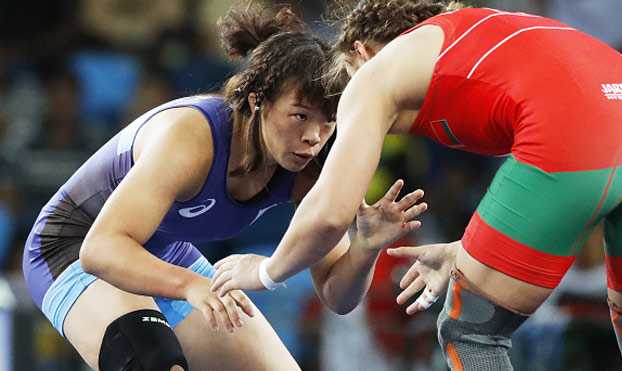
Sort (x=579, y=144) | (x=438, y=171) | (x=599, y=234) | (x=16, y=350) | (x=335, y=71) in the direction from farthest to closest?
(x=438, y=171) → (x=599, y=234) → (x=16, y=350) → (x=335, y=71) → (x=579, y=144)

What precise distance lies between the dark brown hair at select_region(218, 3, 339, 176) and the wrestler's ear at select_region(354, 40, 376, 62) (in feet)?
0.85

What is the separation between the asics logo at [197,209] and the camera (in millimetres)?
2625

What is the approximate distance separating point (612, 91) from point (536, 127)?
22 centimetres

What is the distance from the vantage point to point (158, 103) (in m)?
5.55

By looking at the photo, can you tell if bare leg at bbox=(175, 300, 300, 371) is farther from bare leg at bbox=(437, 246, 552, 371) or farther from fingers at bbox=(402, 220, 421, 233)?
bare leg at bbox=(437, 246, 552, 371)

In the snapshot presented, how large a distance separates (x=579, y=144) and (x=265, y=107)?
41.3 inches

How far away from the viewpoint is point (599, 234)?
17.2 feet

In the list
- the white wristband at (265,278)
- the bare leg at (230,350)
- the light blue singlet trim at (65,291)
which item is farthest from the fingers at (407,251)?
the light blue singlet trim at (65,291)

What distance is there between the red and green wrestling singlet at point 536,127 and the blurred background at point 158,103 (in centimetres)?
216

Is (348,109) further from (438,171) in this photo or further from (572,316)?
(438,171)

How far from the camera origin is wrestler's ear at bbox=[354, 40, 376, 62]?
7.41ft

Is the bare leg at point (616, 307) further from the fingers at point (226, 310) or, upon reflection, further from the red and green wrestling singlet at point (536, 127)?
the fingers at point (226, 310)

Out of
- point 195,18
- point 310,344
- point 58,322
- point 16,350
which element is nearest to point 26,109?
point 195,18

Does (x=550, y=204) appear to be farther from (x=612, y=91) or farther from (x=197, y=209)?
(x=197, y=209)
